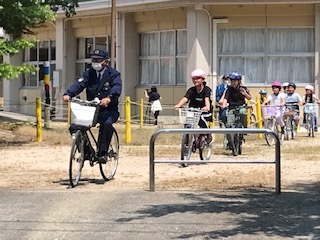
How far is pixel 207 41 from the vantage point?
27859mm

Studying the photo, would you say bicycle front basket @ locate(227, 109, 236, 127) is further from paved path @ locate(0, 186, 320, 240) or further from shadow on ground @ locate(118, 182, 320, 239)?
paved path @ locate(0, 186, 320, 240)

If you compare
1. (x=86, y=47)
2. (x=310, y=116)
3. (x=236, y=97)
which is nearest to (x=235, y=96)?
(x=236, y=97)

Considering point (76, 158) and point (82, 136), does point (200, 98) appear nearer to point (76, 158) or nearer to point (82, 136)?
point (82, 136)

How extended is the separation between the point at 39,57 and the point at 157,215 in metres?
29.6

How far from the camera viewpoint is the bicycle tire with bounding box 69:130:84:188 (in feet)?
33.4

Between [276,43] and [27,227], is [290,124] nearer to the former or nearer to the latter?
[276,43]

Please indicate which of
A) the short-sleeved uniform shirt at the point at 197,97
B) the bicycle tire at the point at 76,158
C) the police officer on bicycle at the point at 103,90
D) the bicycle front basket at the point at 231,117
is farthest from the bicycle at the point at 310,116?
the bicycle tire at the point at 76,158

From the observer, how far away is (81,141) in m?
10.4

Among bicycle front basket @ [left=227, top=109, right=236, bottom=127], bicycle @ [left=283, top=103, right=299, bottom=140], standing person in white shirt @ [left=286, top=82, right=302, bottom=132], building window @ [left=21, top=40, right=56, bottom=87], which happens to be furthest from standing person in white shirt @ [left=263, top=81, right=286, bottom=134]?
building window @ [left=21, top=40, right=56, bottom=87]

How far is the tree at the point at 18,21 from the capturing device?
56.7ft

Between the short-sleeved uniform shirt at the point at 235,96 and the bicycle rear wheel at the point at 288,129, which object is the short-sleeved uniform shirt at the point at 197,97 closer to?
the short-sleeved uniform shirt at the point at 235,96

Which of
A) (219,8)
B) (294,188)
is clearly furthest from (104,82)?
(219,8)

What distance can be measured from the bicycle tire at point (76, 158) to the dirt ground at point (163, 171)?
161 mm

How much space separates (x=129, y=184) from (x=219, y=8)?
1803 centimetres
